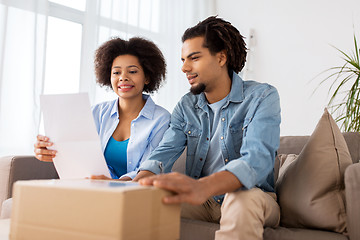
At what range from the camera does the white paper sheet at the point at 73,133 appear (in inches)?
42.5

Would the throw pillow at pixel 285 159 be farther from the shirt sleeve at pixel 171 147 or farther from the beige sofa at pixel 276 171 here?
the shirt sleeve at pixel 171 147

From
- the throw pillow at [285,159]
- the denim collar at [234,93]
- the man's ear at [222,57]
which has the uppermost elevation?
the man's ear at [222,57]

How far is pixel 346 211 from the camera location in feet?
3.68

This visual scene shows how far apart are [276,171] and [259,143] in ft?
1.89

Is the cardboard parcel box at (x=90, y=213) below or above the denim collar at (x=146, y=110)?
below

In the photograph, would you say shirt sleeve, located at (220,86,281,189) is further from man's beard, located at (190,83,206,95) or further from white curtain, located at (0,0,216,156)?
white curtain, located at (0,0,216,156)

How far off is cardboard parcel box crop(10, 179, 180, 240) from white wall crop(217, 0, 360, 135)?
2.81 m

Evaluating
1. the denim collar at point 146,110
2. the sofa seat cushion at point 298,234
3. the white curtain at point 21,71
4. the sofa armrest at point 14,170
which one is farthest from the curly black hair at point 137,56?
the sofa seat cushion at point 298,234

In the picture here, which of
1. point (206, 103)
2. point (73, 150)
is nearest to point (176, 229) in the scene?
point (73, 150)

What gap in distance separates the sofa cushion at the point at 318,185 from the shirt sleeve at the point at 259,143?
0.16 m

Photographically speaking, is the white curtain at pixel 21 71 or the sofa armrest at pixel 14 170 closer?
the sofa armrest at pixel 14 170

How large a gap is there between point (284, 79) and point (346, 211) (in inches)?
100

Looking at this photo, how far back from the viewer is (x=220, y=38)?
60.2 inches

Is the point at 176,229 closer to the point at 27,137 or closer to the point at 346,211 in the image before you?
the point at 346,211
